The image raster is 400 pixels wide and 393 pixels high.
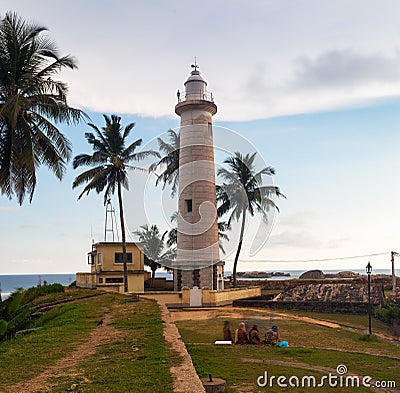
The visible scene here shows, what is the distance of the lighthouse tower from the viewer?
98.7 feet

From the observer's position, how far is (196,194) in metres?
30.6

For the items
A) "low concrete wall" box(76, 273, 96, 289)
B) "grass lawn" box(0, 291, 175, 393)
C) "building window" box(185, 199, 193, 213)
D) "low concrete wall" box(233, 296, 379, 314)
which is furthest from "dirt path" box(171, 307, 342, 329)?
"low concrete wall" box(76, 273, 96, 289)

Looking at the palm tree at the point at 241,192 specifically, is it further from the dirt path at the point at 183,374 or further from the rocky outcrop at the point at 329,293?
the dirt path at the point at 183,374

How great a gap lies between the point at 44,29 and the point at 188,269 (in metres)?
16.5

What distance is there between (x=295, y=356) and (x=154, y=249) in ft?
130

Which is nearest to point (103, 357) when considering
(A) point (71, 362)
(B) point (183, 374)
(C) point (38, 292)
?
(A) point (71, 362)

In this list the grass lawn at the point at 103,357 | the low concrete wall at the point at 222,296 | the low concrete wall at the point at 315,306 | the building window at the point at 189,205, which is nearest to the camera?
the grass lawn at the point at 103,357

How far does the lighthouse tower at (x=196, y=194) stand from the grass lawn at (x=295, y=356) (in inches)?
451

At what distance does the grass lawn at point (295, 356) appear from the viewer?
10398 millimetres

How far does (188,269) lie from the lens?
3002 cm

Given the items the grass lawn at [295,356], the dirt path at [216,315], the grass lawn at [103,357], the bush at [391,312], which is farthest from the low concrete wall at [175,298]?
the grass lawn at [103,357]

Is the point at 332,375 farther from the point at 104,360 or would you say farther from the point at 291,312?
the point at 291,312

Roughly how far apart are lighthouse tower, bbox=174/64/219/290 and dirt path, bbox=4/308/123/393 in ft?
54.3

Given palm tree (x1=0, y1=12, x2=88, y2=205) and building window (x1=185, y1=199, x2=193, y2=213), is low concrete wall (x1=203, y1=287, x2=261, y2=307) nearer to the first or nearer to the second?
building window (x1=185, y1=199, x2=193, y2=213)
